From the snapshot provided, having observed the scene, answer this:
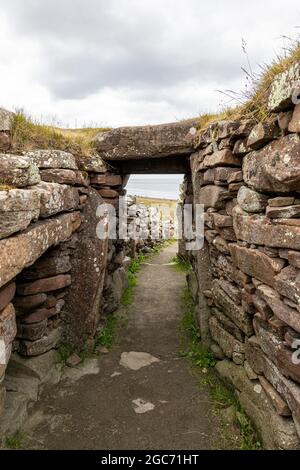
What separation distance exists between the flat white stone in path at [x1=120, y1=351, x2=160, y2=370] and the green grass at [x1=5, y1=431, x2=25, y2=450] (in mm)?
2151

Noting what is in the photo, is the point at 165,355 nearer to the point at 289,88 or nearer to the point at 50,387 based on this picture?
the point at 50,387

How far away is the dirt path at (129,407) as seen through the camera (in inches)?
165

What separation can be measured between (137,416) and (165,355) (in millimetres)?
1750

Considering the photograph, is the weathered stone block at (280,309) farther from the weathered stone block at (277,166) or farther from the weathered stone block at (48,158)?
the weathered stone block at (48,158)

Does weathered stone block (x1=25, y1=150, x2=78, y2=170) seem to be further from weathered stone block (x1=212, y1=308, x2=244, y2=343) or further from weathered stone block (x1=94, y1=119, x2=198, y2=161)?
weathered stone block (x1=212, y1=308, x2=244, y2=343)

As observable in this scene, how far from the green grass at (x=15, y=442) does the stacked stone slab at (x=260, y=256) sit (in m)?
3.00

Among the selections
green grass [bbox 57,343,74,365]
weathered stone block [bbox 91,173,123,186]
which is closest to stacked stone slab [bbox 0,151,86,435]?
green grass [bbox 57,343,74,365]

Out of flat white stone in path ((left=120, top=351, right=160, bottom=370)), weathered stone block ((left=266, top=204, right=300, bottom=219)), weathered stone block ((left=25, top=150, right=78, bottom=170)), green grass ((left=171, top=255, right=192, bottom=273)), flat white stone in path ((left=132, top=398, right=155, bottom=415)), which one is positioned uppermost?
weathered stone block ((left=25, top=150, right=78, bottom=170))

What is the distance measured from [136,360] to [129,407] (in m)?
1.32

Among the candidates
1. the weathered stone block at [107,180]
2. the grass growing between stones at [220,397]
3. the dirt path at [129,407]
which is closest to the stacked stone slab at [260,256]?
the grass growing between stones at [220,397]

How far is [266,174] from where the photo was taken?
3.44 meters

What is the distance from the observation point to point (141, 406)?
4855mm

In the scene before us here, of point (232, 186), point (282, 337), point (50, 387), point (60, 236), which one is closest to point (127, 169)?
point (60, 236)

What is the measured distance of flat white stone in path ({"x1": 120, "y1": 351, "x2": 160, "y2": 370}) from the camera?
5.97m
